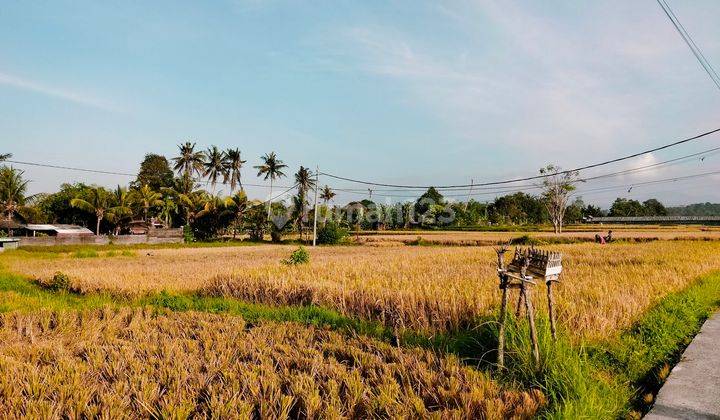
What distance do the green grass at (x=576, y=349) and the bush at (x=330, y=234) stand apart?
1207 inches

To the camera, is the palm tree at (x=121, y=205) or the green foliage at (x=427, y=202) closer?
the palm tree at (x=121, y=205)

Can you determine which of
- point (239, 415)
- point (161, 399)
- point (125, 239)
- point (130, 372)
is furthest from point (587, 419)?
point (125, 239)

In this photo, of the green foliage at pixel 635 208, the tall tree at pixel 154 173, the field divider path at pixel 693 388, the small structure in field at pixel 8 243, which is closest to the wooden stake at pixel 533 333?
the field divider path at pixel 693 388

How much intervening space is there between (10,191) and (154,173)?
93.2 ft

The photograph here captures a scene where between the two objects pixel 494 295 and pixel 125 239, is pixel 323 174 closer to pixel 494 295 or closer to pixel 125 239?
pixel 125 239

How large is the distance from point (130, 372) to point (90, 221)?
45914 millimetres

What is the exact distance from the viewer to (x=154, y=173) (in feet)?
209

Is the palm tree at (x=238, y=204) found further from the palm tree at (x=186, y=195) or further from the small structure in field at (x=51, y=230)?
the small structure in field at (x=51, y=230)

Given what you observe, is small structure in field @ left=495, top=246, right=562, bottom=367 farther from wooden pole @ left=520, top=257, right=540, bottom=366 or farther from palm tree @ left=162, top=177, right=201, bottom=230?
palm tree @ left=162, top=177, right=201, bottom=230

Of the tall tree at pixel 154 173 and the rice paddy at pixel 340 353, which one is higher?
the tall tree at pixel 154 173

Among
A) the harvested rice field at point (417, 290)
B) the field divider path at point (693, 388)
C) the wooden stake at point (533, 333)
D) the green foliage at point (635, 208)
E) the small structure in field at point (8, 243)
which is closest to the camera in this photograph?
the field divider path at point (693, 388)

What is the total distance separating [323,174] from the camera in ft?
137

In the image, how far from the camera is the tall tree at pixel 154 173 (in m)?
60.5

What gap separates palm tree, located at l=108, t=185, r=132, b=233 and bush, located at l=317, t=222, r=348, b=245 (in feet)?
53.7
